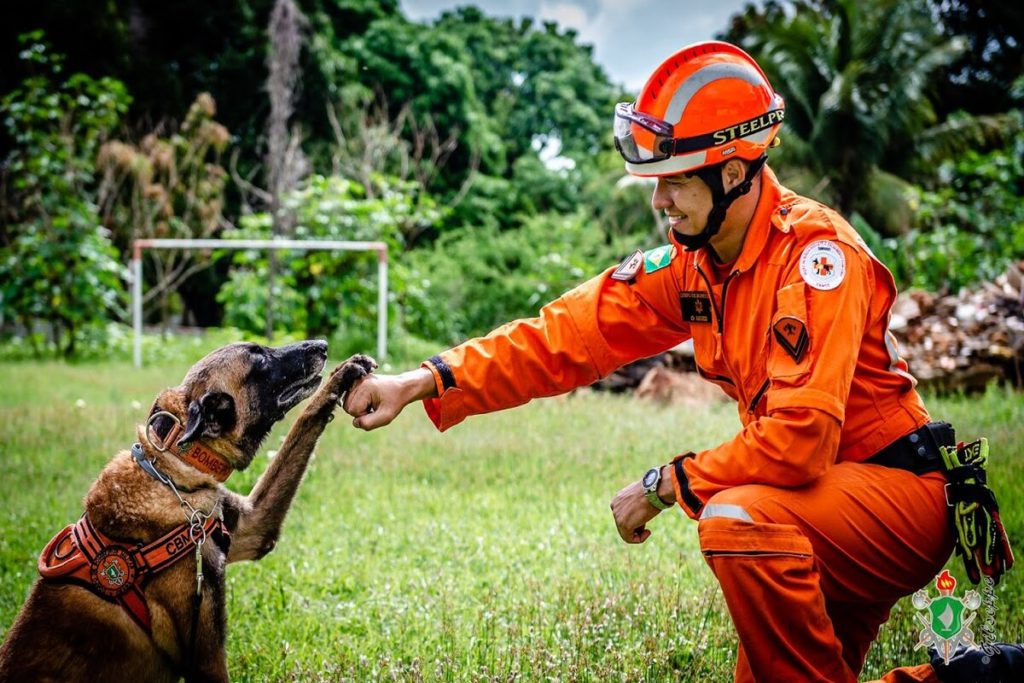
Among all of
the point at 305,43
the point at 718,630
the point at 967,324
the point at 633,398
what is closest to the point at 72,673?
the point at 718,630

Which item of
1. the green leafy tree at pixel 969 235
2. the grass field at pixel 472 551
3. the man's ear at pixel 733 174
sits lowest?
the grass field at pixel 472 551

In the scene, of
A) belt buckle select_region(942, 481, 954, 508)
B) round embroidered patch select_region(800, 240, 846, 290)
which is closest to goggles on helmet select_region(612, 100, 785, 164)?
round embroidered patch select_region(800, 240, 846, 290)

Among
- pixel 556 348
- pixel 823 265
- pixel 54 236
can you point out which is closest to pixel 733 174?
pixel 823 265

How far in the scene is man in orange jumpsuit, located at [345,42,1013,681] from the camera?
2.55 metres

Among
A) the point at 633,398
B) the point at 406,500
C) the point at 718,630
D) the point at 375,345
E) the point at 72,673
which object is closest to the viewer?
the point at 72,673

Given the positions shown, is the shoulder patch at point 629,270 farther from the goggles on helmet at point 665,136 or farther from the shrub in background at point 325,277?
the shrub in background at point 325,277

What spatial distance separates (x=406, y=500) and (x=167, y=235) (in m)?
12.4

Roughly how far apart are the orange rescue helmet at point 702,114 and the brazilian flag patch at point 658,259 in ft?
1.65

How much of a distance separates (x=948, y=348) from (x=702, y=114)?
7.50 m

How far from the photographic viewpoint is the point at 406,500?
5.95 meters

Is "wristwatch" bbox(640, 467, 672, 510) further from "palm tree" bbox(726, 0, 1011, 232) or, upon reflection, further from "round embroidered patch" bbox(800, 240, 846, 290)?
"palm tree" bbox(726, 0, 1011, 232)

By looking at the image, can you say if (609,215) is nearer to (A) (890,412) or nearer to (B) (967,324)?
(B) (967,324)

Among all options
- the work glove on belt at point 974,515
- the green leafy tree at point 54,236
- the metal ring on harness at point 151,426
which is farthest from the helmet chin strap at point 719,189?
the green leafy tree at point 54,236

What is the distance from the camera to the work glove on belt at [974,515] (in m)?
2.71
